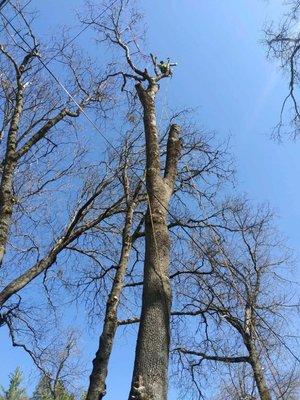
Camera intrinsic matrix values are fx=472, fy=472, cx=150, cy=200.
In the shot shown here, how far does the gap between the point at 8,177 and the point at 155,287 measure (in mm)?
4170

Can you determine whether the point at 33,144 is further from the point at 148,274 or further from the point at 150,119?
the point at 148,274

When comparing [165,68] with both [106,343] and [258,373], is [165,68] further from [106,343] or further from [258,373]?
[258,373]

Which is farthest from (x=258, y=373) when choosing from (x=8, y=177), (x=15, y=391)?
(x=15, y=391)

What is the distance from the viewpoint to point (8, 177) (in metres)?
7.09

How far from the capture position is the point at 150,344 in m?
3.29

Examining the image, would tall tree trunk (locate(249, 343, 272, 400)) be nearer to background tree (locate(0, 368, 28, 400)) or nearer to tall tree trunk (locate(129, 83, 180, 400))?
tall tree trunk (locate(129, 83, 180, 400))

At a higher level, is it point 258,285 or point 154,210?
point 258,285

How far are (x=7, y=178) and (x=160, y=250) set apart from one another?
154 inches

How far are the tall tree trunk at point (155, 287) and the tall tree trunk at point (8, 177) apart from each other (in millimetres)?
2724

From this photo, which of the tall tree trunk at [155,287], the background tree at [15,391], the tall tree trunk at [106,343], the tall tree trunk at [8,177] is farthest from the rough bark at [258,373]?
the background tree at [15,391]

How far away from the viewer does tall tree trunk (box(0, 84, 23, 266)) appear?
6.57 meters

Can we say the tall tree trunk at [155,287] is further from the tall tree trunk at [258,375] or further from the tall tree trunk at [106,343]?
the tall tree trunk at [258,375]

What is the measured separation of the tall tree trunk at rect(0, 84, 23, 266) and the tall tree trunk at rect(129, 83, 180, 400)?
2.72 m

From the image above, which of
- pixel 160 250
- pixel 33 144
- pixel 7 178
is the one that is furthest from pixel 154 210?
pixel 33 144
